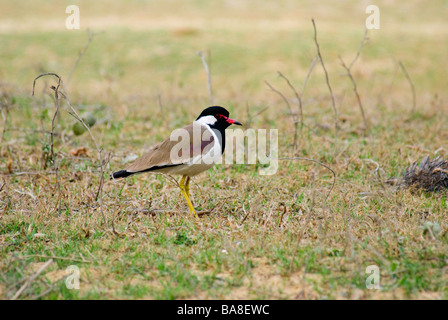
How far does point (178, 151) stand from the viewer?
14.7 ft

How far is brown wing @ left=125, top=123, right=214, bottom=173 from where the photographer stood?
174 inches

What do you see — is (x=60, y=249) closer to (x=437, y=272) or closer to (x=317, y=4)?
(x=437, y=272)

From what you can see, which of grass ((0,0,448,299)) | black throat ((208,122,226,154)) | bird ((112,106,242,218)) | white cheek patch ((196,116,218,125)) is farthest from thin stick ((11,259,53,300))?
white cheek patch ((196,116,218,125))

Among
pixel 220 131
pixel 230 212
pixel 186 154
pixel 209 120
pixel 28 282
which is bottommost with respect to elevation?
pixel 28 282

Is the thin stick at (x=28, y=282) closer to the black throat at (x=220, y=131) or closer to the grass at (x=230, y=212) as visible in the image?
the grass at (x=230, y=212)

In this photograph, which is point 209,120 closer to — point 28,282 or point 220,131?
point 220,131

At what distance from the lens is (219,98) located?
9859 mm

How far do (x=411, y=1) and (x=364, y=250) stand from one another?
24.7 metres

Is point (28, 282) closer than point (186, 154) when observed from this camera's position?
Yes

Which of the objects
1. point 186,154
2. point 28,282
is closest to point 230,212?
point 186,154

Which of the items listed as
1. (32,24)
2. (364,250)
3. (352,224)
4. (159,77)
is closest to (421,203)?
(352,224)

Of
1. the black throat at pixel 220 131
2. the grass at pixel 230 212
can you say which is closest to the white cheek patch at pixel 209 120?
the black throat at pixel 220 131
